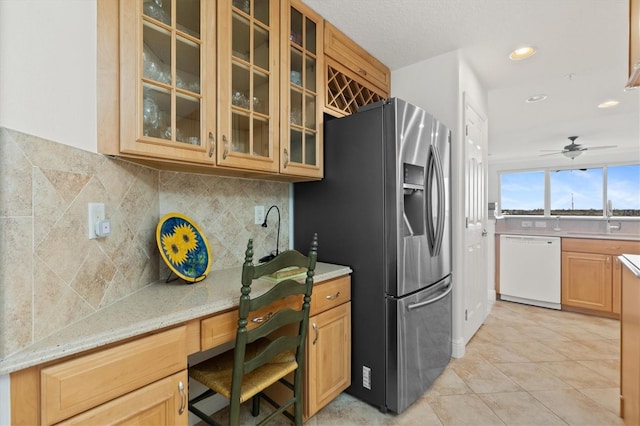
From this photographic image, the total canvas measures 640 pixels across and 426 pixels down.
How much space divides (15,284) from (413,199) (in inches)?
70.4

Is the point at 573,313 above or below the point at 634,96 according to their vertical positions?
below

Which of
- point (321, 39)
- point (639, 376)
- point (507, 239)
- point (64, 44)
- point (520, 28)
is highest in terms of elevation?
point (520, 28)

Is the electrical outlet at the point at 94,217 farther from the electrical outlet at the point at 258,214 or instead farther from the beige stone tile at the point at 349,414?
the beige stone tile at the point at 349,414

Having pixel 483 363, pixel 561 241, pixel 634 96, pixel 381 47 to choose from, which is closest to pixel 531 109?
pixel 634 96

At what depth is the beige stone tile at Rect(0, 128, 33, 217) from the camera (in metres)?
0.75

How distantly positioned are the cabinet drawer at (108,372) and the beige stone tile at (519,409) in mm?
1833

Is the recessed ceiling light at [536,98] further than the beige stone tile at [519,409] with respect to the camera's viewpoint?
Yes

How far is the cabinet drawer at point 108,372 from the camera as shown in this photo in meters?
0.76

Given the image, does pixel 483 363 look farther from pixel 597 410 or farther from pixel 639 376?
pixel 639 376

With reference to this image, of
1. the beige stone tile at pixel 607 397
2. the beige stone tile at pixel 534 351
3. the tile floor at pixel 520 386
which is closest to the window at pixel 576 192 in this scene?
the tile floor at pixel 520 386

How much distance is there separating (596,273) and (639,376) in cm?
275

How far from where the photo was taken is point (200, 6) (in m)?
1.28

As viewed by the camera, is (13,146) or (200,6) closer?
(13,146)

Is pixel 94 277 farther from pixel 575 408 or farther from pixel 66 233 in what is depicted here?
pixel 575 408
